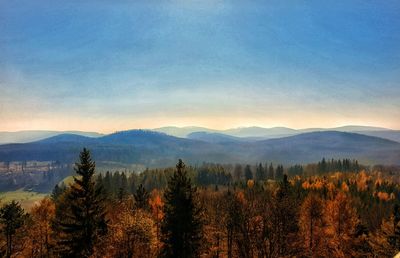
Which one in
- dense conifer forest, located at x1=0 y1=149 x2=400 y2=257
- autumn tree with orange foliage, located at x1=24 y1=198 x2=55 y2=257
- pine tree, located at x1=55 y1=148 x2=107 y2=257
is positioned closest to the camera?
dense conifer forest, located at x1=0 y1=149 x2=400 y2=257

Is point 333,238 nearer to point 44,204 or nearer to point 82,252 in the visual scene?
point 82,252

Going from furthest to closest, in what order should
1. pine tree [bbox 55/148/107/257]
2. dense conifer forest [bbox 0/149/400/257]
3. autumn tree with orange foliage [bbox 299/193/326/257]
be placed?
1. autumn tree with orange foliage [bbox 299/193/326/257]
2. pine tree [bbox 55/148/107/257]
3. dense conifer forest [bbox 0/149/400/257]

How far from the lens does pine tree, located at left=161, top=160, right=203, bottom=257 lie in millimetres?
44000

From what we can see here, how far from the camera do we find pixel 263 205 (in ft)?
102

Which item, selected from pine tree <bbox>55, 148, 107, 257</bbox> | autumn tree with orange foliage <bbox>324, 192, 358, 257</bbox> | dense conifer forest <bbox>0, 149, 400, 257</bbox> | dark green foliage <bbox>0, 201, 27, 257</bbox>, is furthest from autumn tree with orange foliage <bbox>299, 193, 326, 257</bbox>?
dark green foliage <bbox>0, 201, 27, 257</bbox>

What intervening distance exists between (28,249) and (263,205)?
56.2 metres

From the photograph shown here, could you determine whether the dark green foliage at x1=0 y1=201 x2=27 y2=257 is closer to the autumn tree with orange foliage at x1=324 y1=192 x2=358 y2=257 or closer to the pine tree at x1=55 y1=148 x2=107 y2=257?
the pine tree at x1=55 y1=148 x2=107 y2=257

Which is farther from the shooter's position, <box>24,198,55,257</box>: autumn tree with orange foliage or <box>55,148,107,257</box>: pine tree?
<box>24,198,55,257</box>: autumn tree with orange foliage

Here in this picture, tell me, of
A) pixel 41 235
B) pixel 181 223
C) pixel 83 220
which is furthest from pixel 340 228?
pixel 41 235

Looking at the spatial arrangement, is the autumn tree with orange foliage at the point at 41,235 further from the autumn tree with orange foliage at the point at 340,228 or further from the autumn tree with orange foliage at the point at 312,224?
the autumn tree with orange foliage at the point at 340,228

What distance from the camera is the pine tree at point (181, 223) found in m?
44.0

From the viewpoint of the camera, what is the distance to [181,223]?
1746 inches

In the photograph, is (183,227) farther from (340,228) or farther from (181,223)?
(340,228)

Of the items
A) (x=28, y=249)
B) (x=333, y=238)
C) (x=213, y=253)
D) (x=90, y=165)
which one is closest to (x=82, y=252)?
(x=90, y=165)
